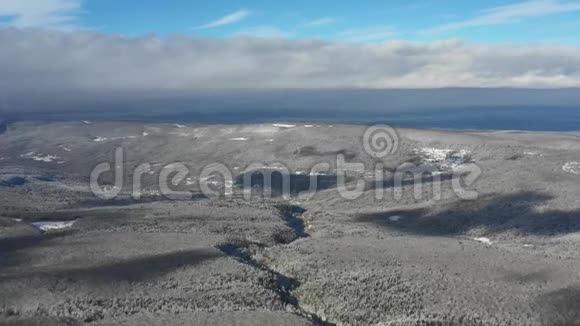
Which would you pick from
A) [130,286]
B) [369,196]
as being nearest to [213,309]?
[130,286]

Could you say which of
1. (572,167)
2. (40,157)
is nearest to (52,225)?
(572,167)

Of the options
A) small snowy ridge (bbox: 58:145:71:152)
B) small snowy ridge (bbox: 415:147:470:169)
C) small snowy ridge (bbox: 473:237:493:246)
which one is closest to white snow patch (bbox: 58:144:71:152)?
small snowy ridge (bbox: 58:145:71:152)

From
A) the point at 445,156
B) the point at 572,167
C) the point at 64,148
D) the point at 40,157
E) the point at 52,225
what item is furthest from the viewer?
the point at 64,148

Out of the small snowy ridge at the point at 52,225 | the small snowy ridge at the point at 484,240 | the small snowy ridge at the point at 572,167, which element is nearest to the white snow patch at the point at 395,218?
the small snowy ridge at the point at 484,240

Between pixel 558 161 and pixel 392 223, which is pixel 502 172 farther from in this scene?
pixel 392 223

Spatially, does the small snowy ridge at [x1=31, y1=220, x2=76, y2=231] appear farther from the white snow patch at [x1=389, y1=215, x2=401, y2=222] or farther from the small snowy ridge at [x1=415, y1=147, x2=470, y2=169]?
the small snowy ridge at [x1=415, y1=147, x2=470, y2=169]

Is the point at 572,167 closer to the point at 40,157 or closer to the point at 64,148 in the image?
the point at 40,157

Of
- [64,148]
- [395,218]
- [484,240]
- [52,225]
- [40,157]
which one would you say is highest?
[64,148]

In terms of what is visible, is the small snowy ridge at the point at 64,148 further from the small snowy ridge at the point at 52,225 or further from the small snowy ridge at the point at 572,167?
the small snowy ridge at the point at 572,167
